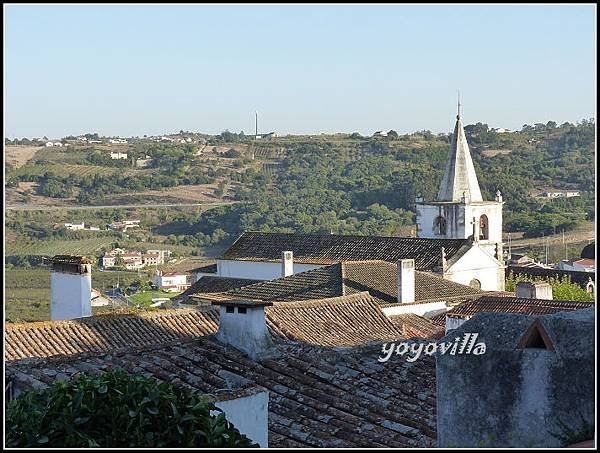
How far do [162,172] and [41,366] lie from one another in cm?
7363

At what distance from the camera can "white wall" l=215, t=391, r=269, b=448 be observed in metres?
8.00

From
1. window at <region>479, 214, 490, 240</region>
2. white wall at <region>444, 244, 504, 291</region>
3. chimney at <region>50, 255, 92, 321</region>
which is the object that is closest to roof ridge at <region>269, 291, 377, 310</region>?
chimney at <region>50, 255, 92, 321</region>

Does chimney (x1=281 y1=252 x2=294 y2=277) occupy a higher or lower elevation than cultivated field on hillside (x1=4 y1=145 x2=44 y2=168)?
lower

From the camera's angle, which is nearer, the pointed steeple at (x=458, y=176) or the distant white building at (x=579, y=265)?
A: the pointed steeple at (x=458, y=176)

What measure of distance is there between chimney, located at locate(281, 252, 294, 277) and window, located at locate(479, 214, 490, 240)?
35.0 ft

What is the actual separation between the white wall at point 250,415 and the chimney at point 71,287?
949 cm

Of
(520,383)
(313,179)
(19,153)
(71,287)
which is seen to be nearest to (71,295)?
(71,287)

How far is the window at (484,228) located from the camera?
4017cm

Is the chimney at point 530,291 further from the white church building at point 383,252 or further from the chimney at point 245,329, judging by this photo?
the chimney at point 245,329

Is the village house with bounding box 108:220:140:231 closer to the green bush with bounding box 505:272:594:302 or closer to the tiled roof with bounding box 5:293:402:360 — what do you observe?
the green bush with bounding box 505:272:594:302

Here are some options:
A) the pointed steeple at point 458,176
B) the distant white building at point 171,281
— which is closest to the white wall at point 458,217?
the pointed steeple at point 458,176

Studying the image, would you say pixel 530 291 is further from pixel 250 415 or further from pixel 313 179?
pixel 313 179

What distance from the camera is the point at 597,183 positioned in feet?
15.9

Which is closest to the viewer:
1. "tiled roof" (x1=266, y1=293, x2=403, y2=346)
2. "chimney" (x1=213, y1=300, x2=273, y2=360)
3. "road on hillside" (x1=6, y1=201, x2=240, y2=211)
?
"chimney" (x1=213, y1=300, x2=273, y2=360)
